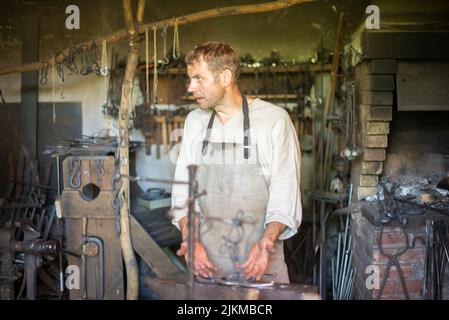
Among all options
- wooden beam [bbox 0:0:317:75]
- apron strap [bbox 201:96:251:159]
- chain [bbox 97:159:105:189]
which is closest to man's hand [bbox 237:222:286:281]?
apron strap [bbox 201:96:251:159]

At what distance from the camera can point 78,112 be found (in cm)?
443

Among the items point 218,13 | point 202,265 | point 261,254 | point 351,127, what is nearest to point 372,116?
point 351,127

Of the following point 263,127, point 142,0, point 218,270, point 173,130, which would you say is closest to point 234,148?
point 263,127

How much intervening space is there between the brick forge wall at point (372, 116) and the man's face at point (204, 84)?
59.4 inches

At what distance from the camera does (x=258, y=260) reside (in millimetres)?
1908

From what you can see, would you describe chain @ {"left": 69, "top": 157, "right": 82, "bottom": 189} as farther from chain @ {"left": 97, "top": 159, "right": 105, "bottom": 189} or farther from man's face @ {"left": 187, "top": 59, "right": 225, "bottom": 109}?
man's face @ {"left": 187, "top": 59, "right": 225, "bottom": 109}

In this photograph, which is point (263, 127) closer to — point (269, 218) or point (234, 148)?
point (234, 148)

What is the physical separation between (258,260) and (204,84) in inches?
31.0

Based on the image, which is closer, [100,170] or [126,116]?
[126,116]

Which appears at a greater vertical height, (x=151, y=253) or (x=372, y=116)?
(x=372, y=116)

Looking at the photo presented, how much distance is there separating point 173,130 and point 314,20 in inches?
65.5

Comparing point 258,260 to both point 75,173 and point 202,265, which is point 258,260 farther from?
point 75,173

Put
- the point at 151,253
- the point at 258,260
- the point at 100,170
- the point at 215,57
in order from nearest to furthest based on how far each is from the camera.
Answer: the point at 258,260 → the point at 215,57 → the point at 100,170 → the point at 151,253

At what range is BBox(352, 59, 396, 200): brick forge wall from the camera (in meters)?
3.20
